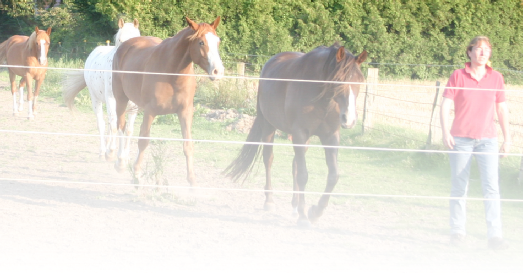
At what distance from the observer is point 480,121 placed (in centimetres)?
459

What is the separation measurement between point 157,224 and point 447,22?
2125 centimetres

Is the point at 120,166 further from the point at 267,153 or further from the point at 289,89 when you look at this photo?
the point at 289,89

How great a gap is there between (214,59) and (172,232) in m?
1.84

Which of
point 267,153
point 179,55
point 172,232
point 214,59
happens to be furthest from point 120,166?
point 172,232

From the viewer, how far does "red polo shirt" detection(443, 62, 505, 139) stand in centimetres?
458

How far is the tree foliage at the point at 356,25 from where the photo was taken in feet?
71.6

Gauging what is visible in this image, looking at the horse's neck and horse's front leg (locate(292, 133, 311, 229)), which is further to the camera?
the horse's neck

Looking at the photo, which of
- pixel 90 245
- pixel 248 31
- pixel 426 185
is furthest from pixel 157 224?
pixel 248 31

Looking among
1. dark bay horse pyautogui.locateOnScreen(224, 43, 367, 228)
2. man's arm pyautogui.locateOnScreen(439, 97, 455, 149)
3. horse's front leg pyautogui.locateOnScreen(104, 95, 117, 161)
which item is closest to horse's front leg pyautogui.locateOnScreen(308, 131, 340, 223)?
dark bay horse pyautogui.locateOnScreen(224, 43, 367, 228)

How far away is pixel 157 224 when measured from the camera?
207 inches

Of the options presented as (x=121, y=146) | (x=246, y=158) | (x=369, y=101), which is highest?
(x=369, y=101)

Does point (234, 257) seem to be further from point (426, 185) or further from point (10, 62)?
point (10, 62)

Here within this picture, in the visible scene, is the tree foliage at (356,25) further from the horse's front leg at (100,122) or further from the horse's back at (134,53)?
the horse's back at (134,53)

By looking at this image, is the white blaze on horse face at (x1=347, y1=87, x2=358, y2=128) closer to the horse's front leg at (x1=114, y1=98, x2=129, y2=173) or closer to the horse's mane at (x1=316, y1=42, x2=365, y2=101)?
the horse's mane at (x1=316, y1=42, x2=365, y2=101)
